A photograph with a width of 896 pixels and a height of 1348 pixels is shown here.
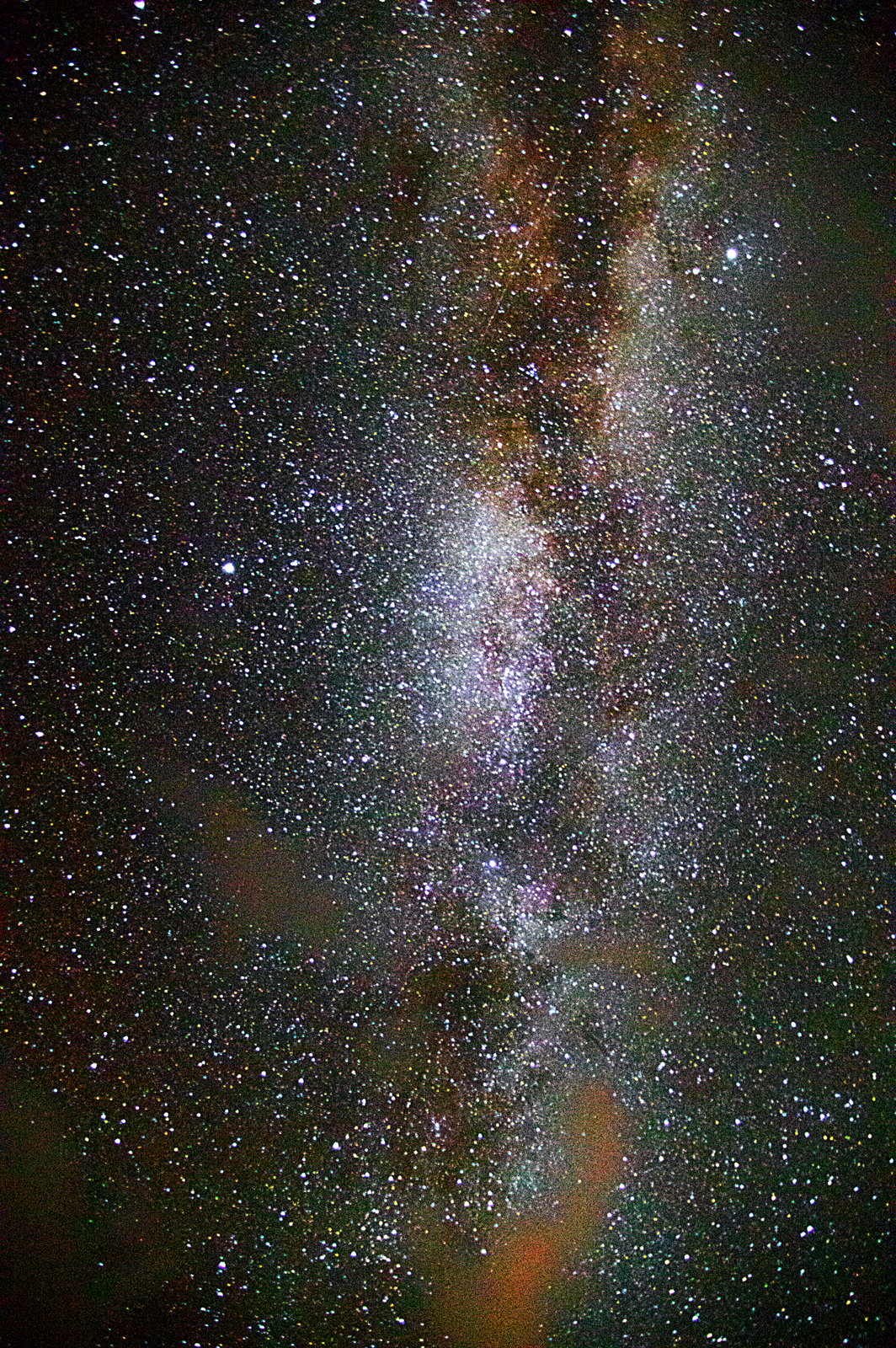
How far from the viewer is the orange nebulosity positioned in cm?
67

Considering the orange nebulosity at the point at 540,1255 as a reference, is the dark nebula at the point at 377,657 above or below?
above

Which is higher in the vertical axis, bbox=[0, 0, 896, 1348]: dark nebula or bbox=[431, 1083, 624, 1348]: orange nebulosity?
bbox=[0, 0, 896, 1348]: dark nebula

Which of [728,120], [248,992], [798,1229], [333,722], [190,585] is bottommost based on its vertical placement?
[798,1229]

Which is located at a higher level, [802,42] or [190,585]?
[802,42]

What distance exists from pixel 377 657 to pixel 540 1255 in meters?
0.54

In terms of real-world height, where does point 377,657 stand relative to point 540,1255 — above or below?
above

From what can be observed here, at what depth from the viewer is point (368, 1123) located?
0.67m

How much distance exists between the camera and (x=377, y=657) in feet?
2.17

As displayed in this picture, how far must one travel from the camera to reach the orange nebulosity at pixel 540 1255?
669mm

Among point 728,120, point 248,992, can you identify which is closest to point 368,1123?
point 248,992

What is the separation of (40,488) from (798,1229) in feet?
3.03

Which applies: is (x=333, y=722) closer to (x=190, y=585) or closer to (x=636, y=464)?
(x=190, y=585)

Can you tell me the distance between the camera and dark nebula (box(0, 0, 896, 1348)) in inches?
25.6

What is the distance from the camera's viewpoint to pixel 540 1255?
68cm
